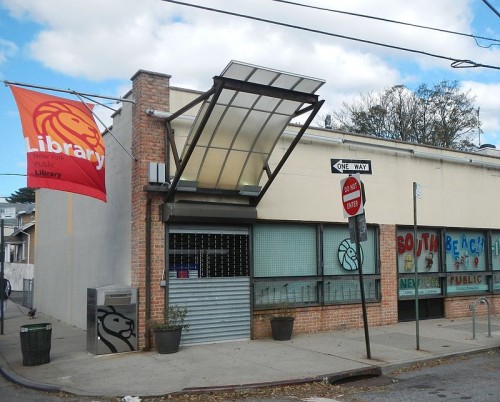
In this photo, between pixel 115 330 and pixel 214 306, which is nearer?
pixel 115 330

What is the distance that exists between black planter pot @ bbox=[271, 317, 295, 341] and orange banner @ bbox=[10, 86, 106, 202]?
4648 millimetres

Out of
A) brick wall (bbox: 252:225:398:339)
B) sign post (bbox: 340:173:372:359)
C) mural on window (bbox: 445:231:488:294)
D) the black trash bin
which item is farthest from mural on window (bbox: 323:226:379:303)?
the black trash bin

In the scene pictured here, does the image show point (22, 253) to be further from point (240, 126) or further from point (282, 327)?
point (240, 126)

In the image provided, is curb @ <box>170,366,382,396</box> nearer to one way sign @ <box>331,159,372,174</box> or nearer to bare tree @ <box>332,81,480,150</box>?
one way sign @ <box>331,159,372,174</box>

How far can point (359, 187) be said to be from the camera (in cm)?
991

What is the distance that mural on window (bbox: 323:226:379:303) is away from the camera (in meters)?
13.9

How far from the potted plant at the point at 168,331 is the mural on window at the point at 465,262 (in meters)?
8.98

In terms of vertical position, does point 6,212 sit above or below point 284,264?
above

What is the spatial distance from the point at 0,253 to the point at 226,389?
948cm

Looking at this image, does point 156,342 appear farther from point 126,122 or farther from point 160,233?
point 126,122

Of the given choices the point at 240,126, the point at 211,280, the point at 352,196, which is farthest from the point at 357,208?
the point at 211,280

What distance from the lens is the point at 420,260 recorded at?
1563 cm

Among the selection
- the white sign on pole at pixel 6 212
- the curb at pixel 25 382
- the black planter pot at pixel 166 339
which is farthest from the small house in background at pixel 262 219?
the curb at pixel 25 382

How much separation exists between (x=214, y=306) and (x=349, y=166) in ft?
14.0
